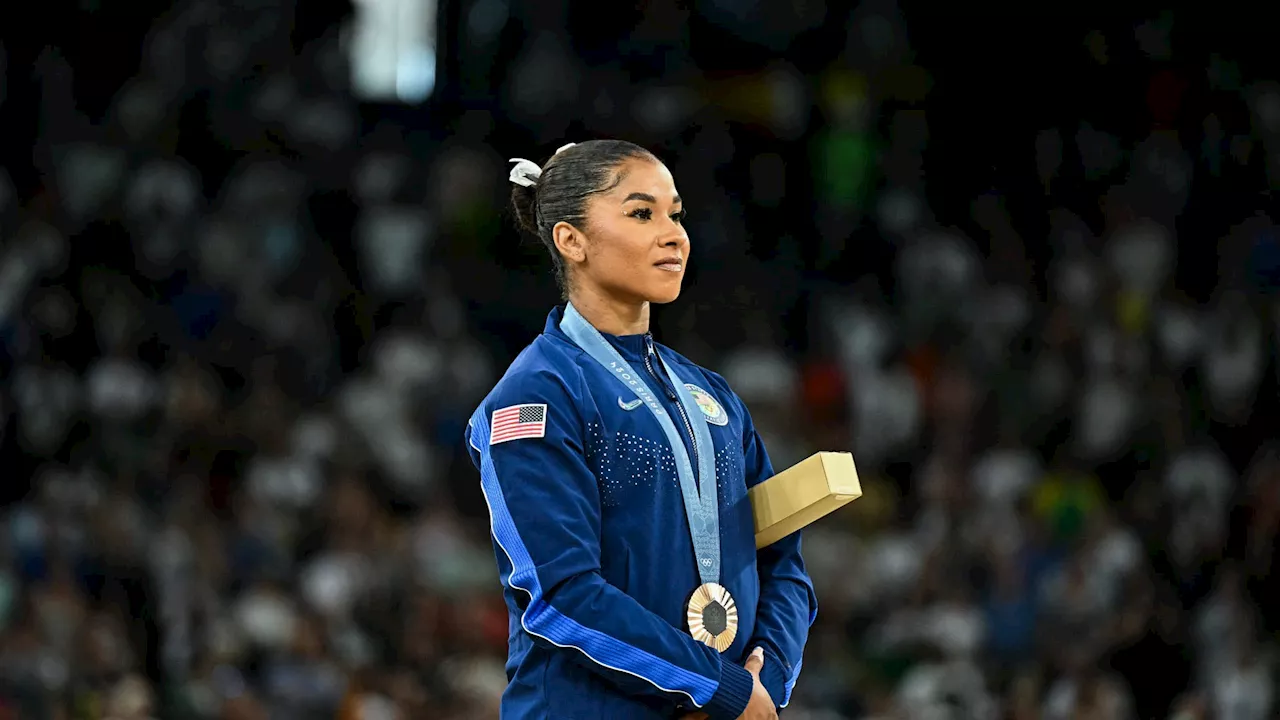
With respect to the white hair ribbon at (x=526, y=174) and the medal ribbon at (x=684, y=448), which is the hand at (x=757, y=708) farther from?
the white hair ribbon at (x=526, y=174)

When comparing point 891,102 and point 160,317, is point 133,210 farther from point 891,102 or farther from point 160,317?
point 891,102

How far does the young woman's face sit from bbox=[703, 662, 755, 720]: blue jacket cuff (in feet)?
2.27

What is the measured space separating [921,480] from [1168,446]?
4.02ft

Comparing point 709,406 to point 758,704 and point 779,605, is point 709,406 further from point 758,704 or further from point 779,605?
point 758,704

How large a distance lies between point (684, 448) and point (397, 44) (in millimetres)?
7414

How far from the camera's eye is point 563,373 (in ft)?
9.70

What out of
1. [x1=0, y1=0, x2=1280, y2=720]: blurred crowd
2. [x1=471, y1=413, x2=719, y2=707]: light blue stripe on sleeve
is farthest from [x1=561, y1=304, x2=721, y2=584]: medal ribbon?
[x1=0, y1=0, x2=1280, y2=720]: blurred crowd

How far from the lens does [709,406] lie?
312cm

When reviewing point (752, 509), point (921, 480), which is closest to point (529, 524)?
point (752, 509)

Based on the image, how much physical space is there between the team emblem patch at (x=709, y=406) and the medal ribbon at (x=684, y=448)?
0.02m

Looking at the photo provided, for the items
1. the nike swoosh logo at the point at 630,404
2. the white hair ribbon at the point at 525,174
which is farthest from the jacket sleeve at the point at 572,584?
the white hair ribbon at the point at 525,174

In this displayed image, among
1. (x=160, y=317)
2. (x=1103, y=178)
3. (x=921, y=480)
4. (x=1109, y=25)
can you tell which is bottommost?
(x=921, y=480)

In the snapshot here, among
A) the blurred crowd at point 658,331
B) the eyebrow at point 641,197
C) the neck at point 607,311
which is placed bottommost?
the blurred crowd at point 658,331

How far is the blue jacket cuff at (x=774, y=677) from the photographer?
9.50 feet
